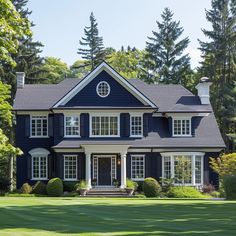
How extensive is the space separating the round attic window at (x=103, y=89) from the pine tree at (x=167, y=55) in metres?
25.2

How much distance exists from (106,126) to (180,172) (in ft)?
20.3

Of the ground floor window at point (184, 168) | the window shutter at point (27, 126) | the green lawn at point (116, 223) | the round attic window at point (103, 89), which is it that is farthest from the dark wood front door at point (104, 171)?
the green lawn at point (116, 223)

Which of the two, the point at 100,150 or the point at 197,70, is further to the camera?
the point at 197,70

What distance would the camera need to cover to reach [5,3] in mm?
11477

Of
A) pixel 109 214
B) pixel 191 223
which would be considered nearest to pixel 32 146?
pixel 109 214

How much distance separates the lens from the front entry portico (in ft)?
126

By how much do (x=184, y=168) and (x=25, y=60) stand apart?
25928mm

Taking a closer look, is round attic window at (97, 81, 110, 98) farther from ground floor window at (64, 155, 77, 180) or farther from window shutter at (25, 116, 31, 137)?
window shutter at (25, 116, 31, 137)

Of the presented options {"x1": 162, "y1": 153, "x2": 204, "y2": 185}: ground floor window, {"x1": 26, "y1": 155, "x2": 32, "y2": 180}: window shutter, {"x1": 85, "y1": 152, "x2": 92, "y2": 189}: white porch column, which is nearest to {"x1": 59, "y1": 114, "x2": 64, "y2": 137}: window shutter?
{"x1": 85, "y1": 152, "x2": 92, "y2": 189}: white porch column

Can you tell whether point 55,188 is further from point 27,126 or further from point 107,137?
point 27,126

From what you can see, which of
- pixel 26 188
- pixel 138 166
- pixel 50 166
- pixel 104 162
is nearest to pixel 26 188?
pixel 26 188

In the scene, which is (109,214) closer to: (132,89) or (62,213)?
(62,213)

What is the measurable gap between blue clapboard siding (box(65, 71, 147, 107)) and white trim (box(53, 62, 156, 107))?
0.24 metres

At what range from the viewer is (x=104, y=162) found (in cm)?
3997
